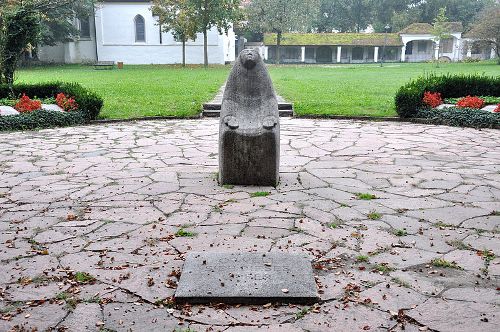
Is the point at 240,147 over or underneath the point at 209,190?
over

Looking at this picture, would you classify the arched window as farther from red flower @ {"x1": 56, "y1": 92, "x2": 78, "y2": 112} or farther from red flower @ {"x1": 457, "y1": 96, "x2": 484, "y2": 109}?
red flower @ {"x1": 457, "y1": 96, "x2": 484, "y2": 109}

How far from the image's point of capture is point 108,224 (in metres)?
4.75

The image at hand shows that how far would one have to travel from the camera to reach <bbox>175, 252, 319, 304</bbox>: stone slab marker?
325cm

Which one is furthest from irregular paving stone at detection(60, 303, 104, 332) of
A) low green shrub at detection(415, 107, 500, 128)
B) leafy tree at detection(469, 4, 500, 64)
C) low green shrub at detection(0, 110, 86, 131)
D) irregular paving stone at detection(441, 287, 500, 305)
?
leafy tree at detection(469, 4, 500, 64)

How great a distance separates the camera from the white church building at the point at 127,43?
136 feet

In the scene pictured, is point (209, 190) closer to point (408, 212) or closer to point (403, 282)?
point (408, 212)

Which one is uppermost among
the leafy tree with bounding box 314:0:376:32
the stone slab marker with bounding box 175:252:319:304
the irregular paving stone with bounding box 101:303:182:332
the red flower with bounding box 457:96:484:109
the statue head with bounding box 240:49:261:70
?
the leafy tree with bounding box 314:0:376:32

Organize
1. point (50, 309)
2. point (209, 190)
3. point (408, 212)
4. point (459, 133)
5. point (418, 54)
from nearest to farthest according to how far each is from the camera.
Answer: point (50, 309)
point (408, 212)
point (209, 190)
point (459, 133)
point (418, 54)

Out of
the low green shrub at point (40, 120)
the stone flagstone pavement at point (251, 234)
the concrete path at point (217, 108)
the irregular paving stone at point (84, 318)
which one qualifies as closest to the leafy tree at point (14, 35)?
the low green shrub at point (40, 120)

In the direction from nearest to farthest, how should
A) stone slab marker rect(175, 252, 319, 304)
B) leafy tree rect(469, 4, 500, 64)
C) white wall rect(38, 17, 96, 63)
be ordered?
stone slab marker rect(175, 252, 319, 304)
leafy tree rect(469, 4, 500, 64)
white wall rect(38, 17, 96, 63)

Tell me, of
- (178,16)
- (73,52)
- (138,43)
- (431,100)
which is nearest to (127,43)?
(138,43)

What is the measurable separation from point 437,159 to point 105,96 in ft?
38.0

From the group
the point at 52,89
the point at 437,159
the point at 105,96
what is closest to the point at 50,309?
the point at 437,159

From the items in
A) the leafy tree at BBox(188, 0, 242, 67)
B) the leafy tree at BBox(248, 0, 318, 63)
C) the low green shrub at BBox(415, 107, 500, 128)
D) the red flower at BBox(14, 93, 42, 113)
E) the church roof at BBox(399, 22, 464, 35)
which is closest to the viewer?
the low green shrub at BBox(415, 107, 500, 128)
